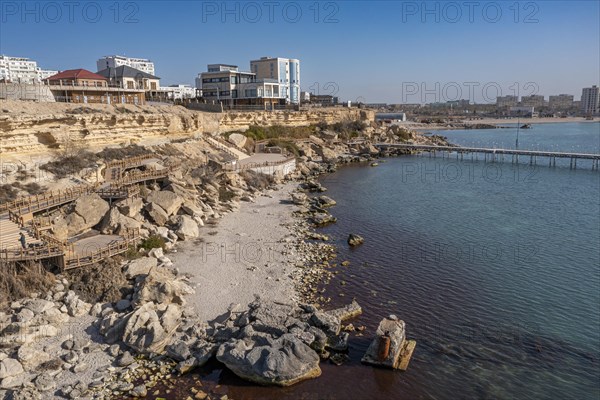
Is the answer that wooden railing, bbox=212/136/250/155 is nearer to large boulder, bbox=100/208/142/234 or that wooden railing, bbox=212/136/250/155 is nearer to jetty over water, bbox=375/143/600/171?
large boulder, bbox=100/208/142/234

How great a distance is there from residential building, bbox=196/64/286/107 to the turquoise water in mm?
42206

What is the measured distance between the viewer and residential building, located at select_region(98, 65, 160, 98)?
59.2 m

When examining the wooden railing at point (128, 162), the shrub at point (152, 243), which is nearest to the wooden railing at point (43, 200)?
the shrub at point (152, 243)

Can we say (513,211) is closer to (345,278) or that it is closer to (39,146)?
(345,278)

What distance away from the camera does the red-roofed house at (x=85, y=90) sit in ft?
156

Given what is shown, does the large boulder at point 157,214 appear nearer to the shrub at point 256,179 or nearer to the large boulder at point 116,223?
the large boulder at point 116,223

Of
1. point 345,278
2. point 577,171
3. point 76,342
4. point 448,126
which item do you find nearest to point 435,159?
point 577,171

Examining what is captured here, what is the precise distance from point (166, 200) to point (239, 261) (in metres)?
8.23

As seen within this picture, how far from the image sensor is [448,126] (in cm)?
17588

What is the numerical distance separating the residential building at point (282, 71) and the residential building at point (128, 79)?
115ft

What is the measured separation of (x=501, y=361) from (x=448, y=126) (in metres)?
171

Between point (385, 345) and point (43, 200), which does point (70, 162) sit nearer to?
point (43, 200)

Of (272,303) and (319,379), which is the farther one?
(272,303)

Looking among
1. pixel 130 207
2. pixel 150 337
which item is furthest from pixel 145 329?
pixel 130 207
